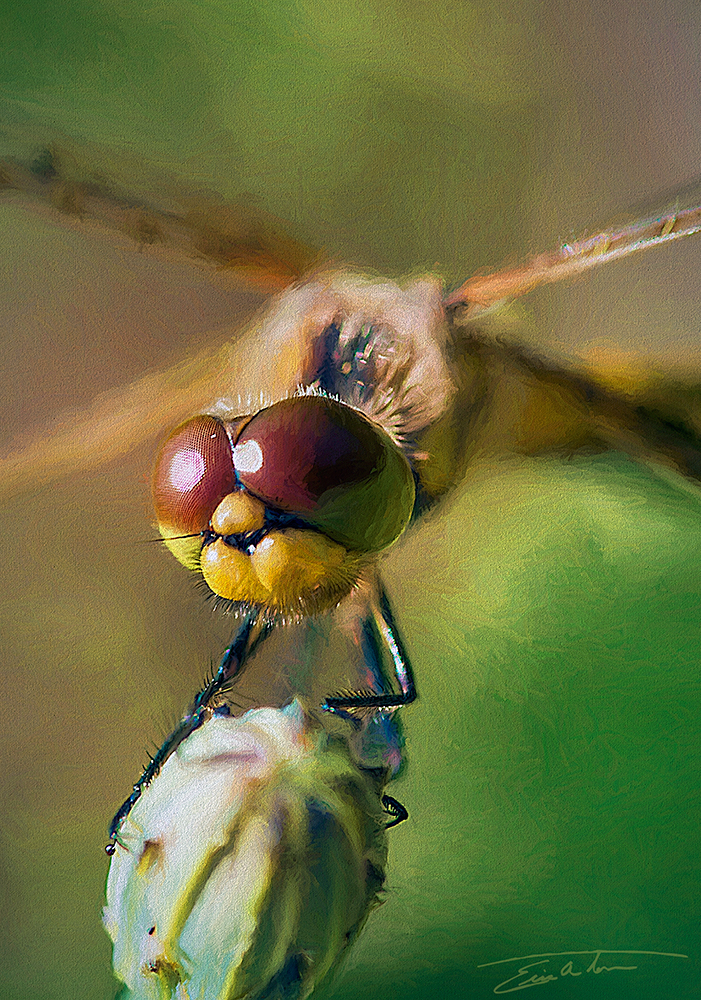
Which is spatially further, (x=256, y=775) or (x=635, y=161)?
(x=635, y=161)

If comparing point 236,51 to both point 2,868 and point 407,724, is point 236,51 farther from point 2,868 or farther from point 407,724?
point 2,868

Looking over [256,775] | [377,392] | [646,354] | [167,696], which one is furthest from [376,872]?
[646,354]

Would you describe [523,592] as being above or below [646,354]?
below

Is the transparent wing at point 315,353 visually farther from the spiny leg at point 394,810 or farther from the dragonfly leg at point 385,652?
the spiny leg at point 394,810
